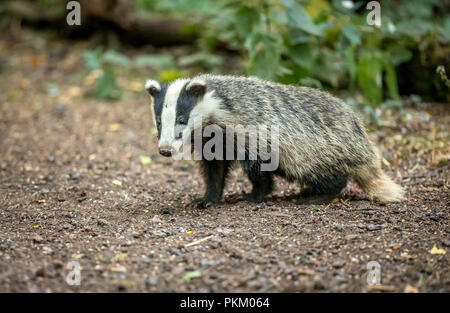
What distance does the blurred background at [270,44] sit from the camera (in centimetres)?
732

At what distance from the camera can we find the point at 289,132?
5.57 metres

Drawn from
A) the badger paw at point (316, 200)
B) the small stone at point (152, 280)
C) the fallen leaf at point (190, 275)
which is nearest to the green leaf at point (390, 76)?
the badger paw at point (316, 200)

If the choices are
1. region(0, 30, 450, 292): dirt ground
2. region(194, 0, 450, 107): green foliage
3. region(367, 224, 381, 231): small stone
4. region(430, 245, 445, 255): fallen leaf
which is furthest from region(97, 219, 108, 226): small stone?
region(194, 0, 450, 107): green foliage

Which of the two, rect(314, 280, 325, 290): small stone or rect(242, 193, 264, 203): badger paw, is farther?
rect(242, 193, 264, 203): badger paw

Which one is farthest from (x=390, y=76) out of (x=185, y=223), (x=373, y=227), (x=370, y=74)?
(x=185, y=223)

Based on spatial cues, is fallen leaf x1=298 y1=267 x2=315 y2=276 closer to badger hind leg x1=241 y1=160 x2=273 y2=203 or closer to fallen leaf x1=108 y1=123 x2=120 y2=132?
badger hind leg x1=241 y1=160 x2=273 y2=203

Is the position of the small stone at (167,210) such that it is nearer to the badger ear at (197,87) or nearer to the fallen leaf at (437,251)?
the badger ear at (197,87)

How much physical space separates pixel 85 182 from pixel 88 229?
1.69 metres

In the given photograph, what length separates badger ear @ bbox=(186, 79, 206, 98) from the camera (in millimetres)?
5137

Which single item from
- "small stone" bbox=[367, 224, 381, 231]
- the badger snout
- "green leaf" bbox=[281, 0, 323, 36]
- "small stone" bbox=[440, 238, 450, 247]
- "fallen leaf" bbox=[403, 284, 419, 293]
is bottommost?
"fallen leaf" bbox=[403, 284, 419, 293]

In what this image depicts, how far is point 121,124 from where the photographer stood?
867cm

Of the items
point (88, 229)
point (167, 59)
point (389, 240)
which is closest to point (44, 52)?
point (167, 59)

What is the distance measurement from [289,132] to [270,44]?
1.98 metres
